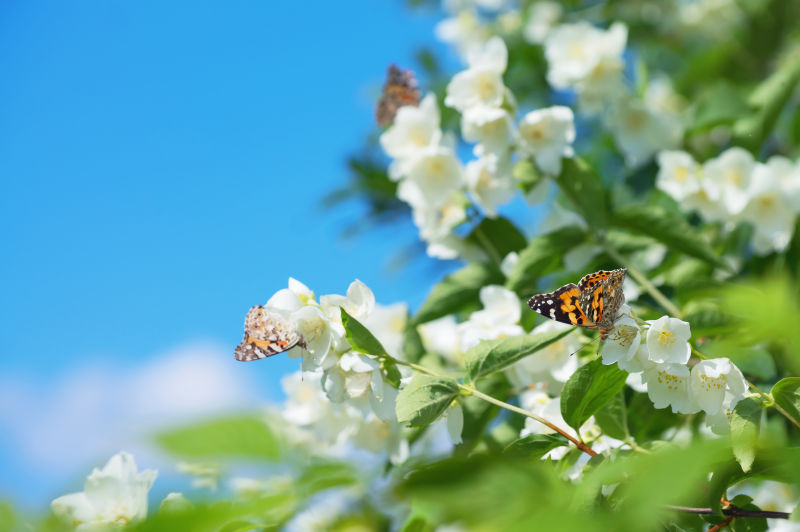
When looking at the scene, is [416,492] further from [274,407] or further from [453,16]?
[453,16]

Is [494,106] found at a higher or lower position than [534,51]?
lower

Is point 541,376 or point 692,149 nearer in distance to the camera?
point 541,376

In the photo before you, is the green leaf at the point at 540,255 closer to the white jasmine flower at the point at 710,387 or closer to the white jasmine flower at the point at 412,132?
the white jasmine flower at the point at 412,132

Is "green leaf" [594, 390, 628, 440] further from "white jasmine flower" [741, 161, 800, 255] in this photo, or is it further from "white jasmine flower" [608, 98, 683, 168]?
"white jasmine flower" [608, 98, 683, 168]

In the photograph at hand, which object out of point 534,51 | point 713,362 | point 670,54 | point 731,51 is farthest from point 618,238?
point 670,54

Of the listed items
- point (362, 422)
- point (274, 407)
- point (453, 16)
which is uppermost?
point (453, 16)

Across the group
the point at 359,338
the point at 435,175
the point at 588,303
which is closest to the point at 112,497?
the point at 359,338

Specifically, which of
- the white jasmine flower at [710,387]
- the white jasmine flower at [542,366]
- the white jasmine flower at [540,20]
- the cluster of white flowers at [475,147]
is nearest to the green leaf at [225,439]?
the white jasmine flower at [710,387]
